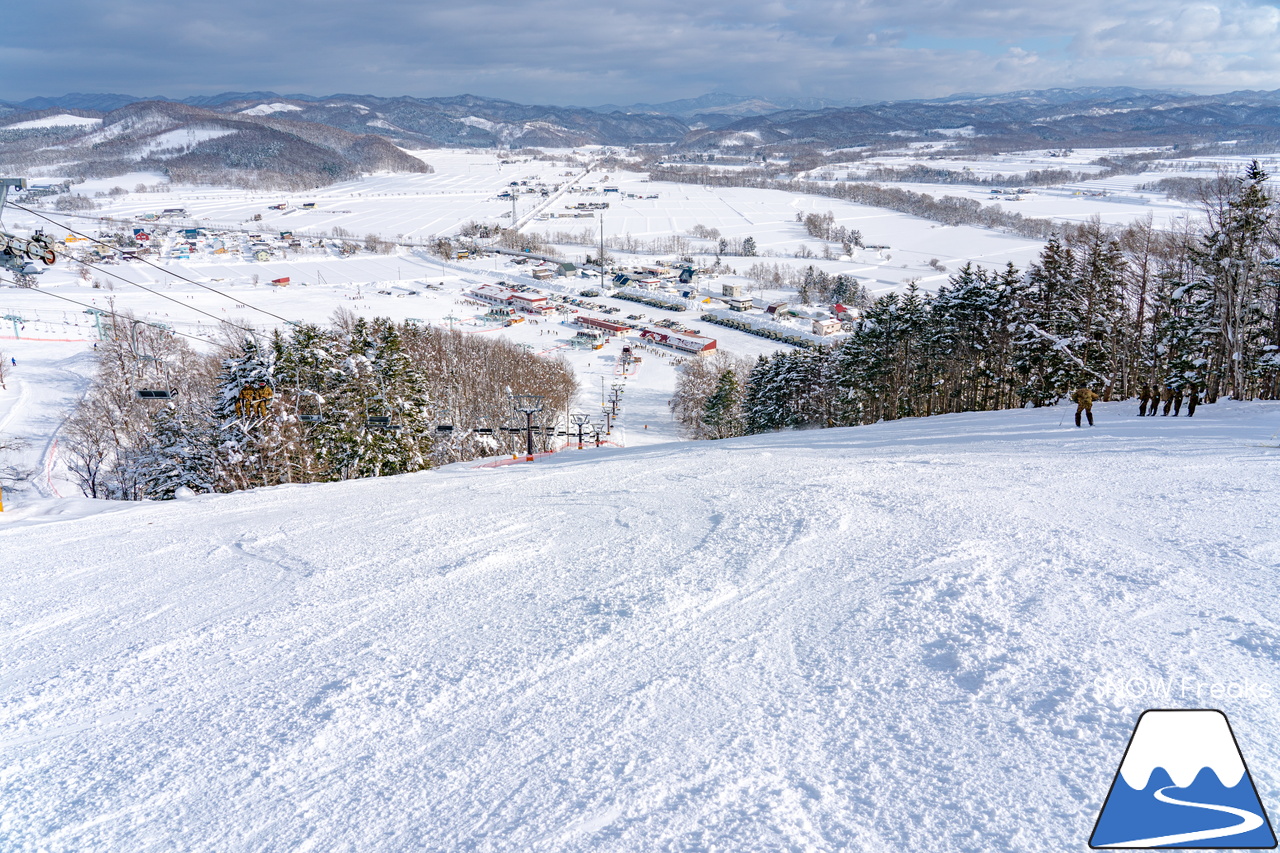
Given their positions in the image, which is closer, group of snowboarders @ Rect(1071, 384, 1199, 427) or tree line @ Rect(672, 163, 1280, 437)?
group of snowboarders @ Rect(1071, 384, 1199, 427)

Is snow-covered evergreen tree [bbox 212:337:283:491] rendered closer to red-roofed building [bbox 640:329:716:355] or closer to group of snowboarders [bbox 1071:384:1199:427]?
group of snowboarders [bbox 1071:384:1199:427]

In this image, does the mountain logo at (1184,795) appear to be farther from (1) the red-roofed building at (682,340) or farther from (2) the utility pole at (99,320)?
(1) the red-roofed building at (682,340)

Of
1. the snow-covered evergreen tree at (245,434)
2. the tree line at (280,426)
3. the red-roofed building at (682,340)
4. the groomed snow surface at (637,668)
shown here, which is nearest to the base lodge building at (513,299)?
the red-roofed building at (682,340)

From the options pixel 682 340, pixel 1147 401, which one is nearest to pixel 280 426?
pixel 1147 401

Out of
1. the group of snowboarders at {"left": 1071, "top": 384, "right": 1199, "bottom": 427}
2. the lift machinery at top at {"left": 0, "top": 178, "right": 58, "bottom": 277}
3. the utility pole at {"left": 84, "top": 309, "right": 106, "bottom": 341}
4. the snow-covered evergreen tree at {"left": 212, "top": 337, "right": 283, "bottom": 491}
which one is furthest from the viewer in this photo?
the snow-covered evergreen tree at {"left": 212, "top": 337, "right": 283, "bottom": 491}

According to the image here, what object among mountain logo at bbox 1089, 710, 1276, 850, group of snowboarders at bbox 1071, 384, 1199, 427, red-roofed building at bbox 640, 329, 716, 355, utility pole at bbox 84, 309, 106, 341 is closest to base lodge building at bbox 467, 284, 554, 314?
red-roofed building at bbox 640, 329, 716, 355

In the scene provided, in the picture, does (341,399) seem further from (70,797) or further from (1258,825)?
(1258,825)

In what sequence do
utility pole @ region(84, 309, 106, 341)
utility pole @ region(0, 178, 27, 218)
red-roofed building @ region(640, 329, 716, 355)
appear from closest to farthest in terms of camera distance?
utility pole @ region(0, 178, 27, 218) → utility pole @ region(84, 309, 106, 341) → red-roofed building @ region(640, 329, 716, 355)
